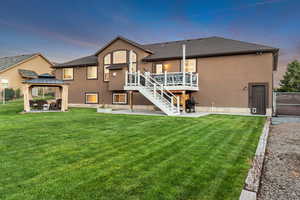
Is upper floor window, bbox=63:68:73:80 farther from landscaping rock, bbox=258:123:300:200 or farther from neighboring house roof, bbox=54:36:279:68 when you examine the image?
landscaping rock, bbox=258:123:300:200

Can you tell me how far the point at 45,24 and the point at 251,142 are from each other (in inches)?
918

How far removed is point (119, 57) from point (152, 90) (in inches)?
252

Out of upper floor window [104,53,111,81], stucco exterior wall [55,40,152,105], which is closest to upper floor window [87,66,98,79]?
stucco exterior wall [55,40,152,105]

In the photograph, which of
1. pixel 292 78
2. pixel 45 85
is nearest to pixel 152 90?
pixel 45 85

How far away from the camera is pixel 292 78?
43.1 metres

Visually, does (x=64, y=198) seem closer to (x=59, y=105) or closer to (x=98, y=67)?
(x=59, y=105)

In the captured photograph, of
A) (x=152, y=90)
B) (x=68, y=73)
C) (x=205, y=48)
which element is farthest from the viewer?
(x=68, y=73)

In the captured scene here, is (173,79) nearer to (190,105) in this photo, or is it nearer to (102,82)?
(190,105)

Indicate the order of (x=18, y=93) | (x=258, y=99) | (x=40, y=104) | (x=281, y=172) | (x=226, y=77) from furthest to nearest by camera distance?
(x=18, y=93) → (x=40, y=104) → (x=226, y=77) → (x=258, y=99) → (x=281, y=172)

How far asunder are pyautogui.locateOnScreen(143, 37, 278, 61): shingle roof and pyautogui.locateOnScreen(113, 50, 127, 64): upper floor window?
7.52ft

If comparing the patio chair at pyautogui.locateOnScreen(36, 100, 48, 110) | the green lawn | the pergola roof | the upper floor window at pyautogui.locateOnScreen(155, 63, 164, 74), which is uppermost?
the upper floor window at pyautogui.locateOnScreen(155, 63, 164, 74)

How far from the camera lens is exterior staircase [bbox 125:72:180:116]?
12031 millimetres

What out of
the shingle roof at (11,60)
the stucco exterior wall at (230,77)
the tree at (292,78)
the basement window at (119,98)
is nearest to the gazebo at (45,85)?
the basement window at (119,98)

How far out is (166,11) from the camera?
776 inches
